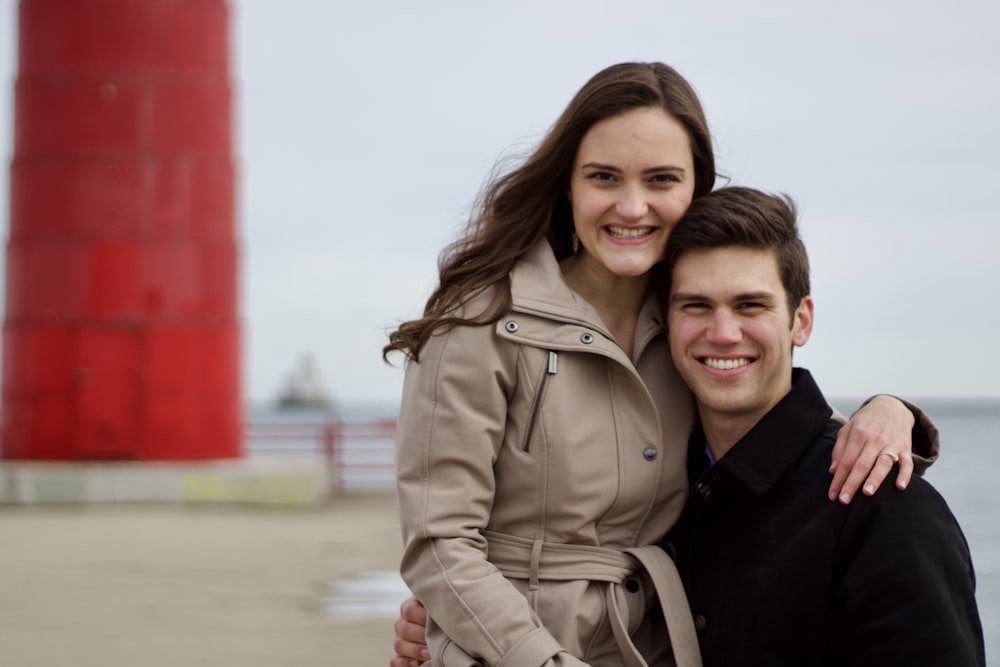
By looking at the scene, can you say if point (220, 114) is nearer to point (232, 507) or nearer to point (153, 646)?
point (232, 507)

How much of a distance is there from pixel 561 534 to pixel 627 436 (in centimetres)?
28

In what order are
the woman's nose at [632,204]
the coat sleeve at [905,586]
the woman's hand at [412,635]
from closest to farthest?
the coat sleeve at [905,586], the woman's nose at [632,204], the woman's hand at [412,635]

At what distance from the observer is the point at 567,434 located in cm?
302

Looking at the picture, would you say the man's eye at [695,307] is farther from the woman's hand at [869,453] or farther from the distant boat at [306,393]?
the distant boat at [306,393]

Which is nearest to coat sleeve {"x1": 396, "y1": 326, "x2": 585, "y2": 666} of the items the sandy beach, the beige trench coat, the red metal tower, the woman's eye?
the beige trench coat

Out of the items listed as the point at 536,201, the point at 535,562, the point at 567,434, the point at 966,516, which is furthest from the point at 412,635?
the point at 966,516

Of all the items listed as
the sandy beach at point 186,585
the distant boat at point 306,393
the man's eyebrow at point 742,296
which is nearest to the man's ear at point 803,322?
the man's eyebrow at point 742,296

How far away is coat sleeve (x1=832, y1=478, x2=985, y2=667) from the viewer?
8.61 feet

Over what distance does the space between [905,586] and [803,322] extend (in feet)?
2.47

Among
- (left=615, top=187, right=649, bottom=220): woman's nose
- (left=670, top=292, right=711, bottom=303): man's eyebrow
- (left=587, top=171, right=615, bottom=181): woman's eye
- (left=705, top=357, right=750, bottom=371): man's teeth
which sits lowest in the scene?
(left=705, top=357, right=750, bottom=371): man's teeth

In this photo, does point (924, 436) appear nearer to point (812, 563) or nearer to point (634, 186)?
point (812, 563)

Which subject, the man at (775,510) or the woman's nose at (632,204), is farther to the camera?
the woman's nose at (632,204)

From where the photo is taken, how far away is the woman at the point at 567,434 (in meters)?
2.97

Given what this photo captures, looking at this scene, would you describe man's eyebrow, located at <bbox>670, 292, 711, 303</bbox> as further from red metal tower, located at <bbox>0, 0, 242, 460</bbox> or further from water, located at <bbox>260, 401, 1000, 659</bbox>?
red metal tower, located at <bbox>0, 0, 242, 460</bbox>
